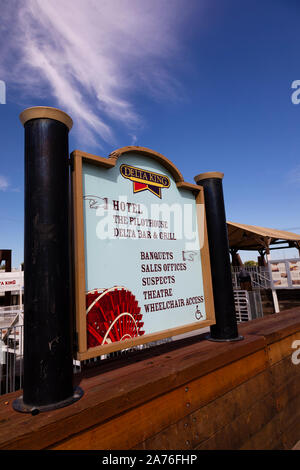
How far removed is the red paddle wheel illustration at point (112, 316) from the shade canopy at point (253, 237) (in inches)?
530

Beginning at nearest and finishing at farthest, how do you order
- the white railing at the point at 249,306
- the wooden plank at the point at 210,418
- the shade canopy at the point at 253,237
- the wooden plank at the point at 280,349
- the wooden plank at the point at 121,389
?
the wooden plank at the point at 121,389 < the wooden plank at the point at 210,418 < the wooden plank at the point at 280,349 < the white railing at the point at 249,306 < the shade canopy at the point at 253,237

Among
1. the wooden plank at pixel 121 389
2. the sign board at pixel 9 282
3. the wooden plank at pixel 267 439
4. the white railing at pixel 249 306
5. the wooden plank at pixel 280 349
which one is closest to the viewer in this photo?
the wooden plank at pixel 121 389

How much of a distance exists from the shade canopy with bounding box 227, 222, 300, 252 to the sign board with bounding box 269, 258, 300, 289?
2.14 metres

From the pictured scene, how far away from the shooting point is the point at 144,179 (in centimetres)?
213

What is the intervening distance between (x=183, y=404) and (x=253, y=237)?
51.6ft

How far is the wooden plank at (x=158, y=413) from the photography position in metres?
1.18

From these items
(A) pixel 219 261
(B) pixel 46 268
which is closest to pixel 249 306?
(A) pixel 219 261

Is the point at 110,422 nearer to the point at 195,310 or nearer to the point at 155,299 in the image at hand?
the point at 155,299

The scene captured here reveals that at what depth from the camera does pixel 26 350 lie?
1293 millimetres

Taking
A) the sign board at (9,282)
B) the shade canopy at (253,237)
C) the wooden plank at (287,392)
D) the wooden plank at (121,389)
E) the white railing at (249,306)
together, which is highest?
the shade canopy at (253,237)

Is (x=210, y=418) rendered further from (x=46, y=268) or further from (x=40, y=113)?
(x=40, y=113)

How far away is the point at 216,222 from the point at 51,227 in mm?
1698

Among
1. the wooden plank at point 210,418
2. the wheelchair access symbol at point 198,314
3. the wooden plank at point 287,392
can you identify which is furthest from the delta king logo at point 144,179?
the wooden plank at point 287,392

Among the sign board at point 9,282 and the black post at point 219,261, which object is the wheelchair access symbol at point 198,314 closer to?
the black post at point 219,261
